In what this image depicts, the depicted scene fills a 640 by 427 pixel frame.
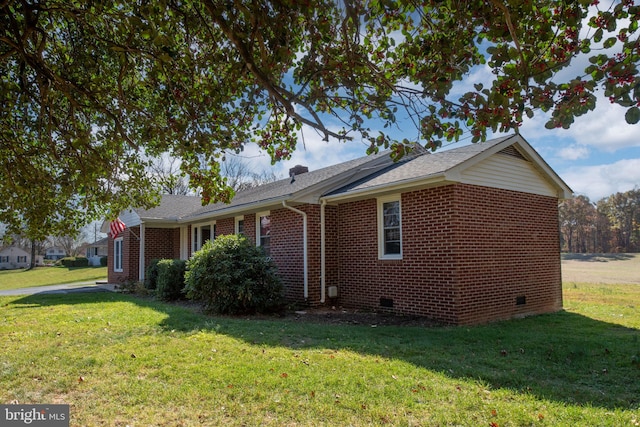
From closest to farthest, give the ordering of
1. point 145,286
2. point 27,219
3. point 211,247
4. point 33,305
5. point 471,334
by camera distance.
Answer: point 27,219
point 471,334
point 211,247
point 33,305
point 145,286

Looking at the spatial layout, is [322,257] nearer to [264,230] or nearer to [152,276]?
[264,230]

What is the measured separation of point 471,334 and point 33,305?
1226cm

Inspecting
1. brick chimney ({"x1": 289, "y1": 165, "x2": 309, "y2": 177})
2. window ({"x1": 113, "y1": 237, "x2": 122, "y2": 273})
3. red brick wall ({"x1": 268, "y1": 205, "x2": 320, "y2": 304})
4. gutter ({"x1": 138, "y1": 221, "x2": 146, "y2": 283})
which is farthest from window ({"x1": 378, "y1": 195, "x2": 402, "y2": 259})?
window ({"x1": 113, "y1": 237, "x2": 122, "y2": 273})

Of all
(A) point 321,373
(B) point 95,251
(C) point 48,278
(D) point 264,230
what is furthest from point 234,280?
(B) point 95,251

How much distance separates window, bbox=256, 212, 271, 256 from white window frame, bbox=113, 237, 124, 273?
983 cm

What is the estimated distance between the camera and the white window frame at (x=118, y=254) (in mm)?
20705

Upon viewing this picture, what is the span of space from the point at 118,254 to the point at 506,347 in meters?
19.0

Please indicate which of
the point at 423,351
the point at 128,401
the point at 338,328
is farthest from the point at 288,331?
the point at 128,401

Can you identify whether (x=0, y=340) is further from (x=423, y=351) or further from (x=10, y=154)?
(x=423, y=351)

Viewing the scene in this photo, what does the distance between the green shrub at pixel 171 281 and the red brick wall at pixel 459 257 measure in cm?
560

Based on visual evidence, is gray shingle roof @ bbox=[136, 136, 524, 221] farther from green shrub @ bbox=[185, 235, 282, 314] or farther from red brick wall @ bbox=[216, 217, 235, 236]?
green shrub @ bbox=[185, 235, 282, 314]

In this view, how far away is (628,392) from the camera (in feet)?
16.0

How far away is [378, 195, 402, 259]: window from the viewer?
1070 cm

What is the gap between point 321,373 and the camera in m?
5.32
